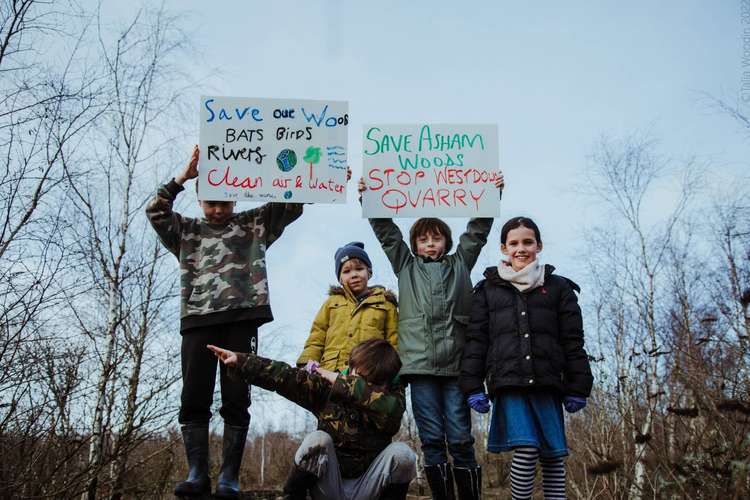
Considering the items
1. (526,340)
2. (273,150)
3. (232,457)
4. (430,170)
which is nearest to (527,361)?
(526,340)

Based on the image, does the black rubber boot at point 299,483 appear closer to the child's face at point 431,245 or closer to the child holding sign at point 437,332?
the child holding sign at point 437,332

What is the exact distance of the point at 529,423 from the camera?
3.71 meters

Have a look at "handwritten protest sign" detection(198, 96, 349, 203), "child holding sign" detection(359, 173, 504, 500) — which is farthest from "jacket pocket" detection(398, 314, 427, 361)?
"handwritten protest sign" detection(198, 96, 349, 203)

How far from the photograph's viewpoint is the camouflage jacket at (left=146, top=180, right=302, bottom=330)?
13.4 ft

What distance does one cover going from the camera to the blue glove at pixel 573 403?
368 centimetres

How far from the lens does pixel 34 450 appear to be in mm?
3988

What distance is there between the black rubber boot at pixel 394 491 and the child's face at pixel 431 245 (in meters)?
1.67

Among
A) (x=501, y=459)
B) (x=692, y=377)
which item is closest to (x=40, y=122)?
(x=692, y=377)

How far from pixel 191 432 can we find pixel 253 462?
18.3m

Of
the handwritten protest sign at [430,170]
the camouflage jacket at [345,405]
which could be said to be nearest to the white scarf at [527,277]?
the handwritten protest sign at [430,170]

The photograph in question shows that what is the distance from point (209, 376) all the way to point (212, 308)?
0.42 m

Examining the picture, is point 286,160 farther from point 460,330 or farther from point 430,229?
point 460,330

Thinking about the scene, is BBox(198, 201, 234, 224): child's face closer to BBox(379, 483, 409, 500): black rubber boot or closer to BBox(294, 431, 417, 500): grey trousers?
BBox(294, 431, 417, 500): grey trousers

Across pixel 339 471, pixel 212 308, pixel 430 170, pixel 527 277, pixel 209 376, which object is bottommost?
pixel 339 471
